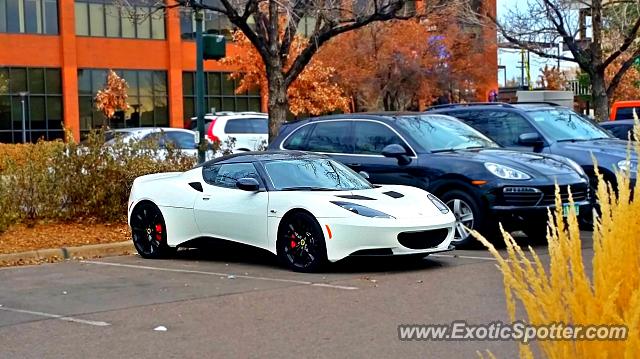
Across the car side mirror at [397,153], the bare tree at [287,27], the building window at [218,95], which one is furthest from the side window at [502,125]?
the building window at [218,95]

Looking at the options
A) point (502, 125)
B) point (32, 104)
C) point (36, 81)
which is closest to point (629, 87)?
point (36, 81)

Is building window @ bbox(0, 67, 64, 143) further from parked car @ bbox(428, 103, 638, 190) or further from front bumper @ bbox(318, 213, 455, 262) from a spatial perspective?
front bumper @ bbox(318, 213, 455, 262)

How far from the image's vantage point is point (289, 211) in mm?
9797

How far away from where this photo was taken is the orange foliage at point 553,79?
2703 inches

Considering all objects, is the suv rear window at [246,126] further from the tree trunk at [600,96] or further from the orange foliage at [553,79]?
Answer: the orange foliage at [553,79]

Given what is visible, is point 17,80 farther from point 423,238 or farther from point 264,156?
point 423,238

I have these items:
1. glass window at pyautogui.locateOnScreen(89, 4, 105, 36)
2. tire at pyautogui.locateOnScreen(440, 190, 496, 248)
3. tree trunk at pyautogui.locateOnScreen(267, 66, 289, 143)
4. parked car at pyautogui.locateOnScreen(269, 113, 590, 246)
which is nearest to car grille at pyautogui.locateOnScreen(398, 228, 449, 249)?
parked car at pyautogui.locateOnScreen(269, 113, 590, 246)

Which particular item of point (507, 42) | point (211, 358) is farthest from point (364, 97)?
point (211, 358)

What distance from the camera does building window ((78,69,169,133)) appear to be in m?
49.8

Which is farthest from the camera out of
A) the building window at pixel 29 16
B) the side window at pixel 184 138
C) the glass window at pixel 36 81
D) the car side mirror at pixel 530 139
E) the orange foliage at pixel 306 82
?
the glass window at pixel 36 81

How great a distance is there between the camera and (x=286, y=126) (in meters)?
13.5

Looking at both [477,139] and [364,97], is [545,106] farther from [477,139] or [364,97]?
[364,97]

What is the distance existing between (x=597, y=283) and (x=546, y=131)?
1122 centimetres

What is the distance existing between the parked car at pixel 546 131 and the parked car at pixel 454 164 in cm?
113
